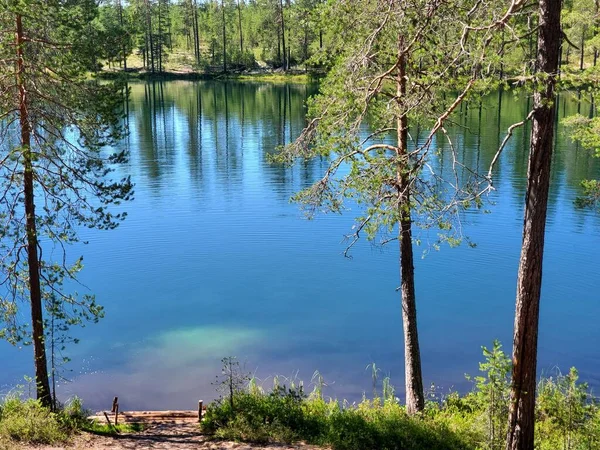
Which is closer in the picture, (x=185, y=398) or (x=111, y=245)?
(x=185, y=398)

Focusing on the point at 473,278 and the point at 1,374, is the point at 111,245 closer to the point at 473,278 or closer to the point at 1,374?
the point at 1,374

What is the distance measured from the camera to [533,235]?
6805mm

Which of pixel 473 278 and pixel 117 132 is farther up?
pixel 117 132

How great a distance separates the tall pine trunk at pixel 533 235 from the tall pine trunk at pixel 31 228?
6722 millimetres

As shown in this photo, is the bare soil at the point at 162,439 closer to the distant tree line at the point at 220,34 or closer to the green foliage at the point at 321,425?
the green foliage at the point at 321,425

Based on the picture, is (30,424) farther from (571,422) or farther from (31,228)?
(571,422)

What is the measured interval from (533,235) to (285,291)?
39.1 feet

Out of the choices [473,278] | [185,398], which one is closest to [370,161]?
[185,398]

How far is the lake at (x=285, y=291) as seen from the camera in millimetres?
13812

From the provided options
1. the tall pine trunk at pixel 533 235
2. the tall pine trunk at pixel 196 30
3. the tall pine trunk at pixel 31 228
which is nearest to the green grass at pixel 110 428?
the tall pine trunk at pixel 31 228

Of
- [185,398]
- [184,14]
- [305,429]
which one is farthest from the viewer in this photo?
[184,14]

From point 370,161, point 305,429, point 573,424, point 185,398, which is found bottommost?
point 185,398

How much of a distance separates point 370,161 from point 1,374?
33.1 ft

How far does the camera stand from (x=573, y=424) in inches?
329
